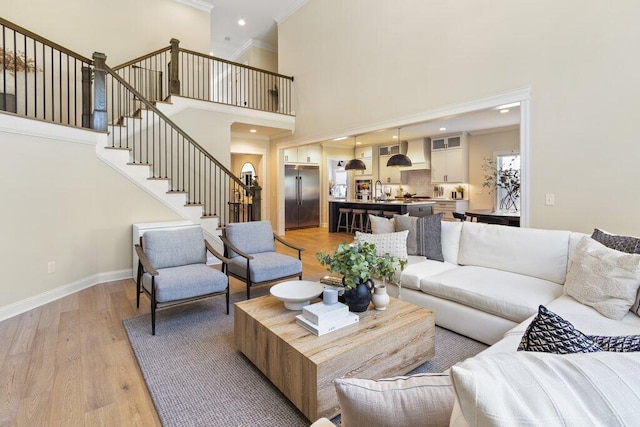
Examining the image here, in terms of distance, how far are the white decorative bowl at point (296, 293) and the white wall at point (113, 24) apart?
21.2 ft

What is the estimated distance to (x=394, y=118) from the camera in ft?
17.5

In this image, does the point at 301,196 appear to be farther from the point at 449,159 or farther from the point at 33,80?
the point at 33,80

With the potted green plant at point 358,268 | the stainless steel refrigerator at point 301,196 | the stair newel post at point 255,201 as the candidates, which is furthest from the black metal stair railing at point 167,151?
the potted green plant at point 358,268

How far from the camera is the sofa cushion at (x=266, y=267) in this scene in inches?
137

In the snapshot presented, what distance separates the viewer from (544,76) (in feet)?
12.2

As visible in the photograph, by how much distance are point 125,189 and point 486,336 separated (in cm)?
473

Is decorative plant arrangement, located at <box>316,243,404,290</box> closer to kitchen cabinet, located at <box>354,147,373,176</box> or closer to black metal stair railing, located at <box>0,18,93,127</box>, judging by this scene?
black metal stair railing, located at <box>0,18,93,127</box>

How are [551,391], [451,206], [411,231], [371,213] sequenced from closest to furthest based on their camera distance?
[551,391]
[411,231]
[371,213]
[451,206]

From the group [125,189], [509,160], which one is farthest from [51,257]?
[509,160]

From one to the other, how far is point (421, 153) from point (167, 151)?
697 cm

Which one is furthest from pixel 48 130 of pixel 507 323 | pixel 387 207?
pixel 387 207

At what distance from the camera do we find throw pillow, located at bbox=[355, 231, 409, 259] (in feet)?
11.2

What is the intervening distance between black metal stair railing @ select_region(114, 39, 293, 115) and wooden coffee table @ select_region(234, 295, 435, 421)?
5.30 m

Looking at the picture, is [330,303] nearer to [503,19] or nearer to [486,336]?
[486,336]
